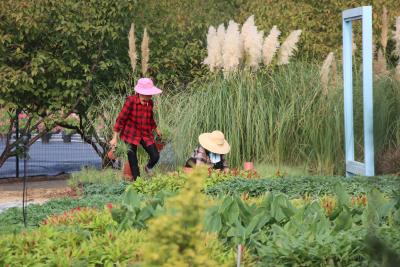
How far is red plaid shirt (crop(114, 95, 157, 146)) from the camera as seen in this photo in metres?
10.6

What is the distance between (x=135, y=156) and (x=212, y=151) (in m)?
1.33

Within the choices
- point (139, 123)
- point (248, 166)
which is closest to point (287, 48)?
point (248, 166)

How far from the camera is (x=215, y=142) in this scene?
9.72 m

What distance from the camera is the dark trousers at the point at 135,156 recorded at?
34.3 feet

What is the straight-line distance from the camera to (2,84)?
13141 millimetres

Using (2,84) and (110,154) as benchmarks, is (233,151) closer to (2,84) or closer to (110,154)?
(110,154)

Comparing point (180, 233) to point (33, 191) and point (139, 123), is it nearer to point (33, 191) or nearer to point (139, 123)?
point (139, 123)

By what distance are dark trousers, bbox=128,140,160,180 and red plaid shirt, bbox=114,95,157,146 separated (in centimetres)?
6

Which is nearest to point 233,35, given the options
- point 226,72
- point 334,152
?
point 226,72

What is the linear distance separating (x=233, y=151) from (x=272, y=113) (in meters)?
0.68

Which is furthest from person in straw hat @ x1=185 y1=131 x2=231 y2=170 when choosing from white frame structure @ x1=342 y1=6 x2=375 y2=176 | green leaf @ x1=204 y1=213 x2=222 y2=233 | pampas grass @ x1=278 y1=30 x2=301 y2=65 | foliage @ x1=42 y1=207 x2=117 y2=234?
green leaf @ x1=204 y1=213 x2=222 y2=233

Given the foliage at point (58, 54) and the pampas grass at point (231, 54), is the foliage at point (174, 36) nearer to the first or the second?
the foliage at point (58, 54)

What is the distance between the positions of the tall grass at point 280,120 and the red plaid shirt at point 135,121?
0.44 meters

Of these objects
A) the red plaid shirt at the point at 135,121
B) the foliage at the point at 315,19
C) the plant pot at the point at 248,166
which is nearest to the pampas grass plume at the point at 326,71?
the plant pot at the point at 248,166
